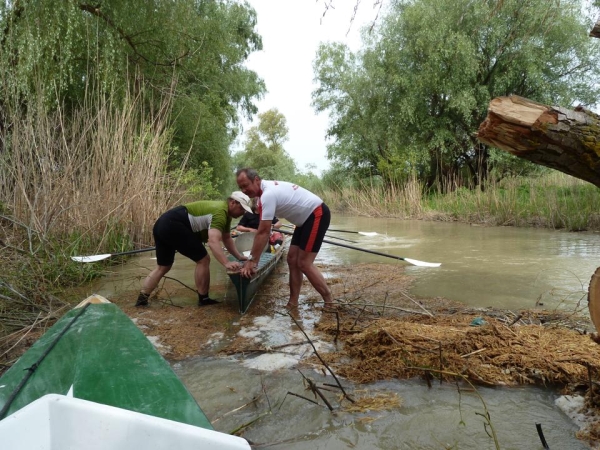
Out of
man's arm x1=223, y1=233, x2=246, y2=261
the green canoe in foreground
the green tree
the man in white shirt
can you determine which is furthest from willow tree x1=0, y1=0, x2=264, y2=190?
the green tree

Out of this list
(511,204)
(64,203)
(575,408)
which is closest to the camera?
(575,408)

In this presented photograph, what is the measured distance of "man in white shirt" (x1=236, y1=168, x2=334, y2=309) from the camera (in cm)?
421

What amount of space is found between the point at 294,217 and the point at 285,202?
210 mm

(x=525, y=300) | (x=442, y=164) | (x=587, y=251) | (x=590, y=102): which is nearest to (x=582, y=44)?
(x=590, y=102)

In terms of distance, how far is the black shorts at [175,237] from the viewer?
474 cm

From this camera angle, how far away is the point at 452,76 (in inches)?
663

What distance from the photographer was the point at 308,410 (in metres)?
2.50

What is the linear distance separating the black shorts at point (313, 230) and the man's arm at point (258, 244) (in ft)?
1.27

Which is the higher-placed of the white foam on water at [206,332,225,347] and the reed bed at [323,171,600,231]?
the reed bed at [323,171,600,231]

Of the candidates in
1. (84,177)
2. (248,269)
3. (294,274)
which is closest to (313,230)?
(294,274)

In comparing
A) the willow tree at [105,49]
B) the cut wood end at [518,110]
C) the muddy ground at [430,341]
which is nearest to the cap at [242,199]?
the muddy ground at [430,341]

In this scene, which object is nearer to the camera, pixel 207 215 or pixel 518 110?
pixel 518 110

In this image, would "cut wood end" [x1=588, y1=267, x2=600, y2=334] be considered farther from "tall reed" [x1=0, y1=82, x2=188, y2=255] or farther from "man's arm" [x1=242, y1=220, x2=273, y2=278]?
"tall reed" [x1=0, y1=82, x2=188, y2=255]

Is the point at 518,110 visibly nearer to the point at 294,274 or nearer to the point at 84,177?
the point at 294,274
